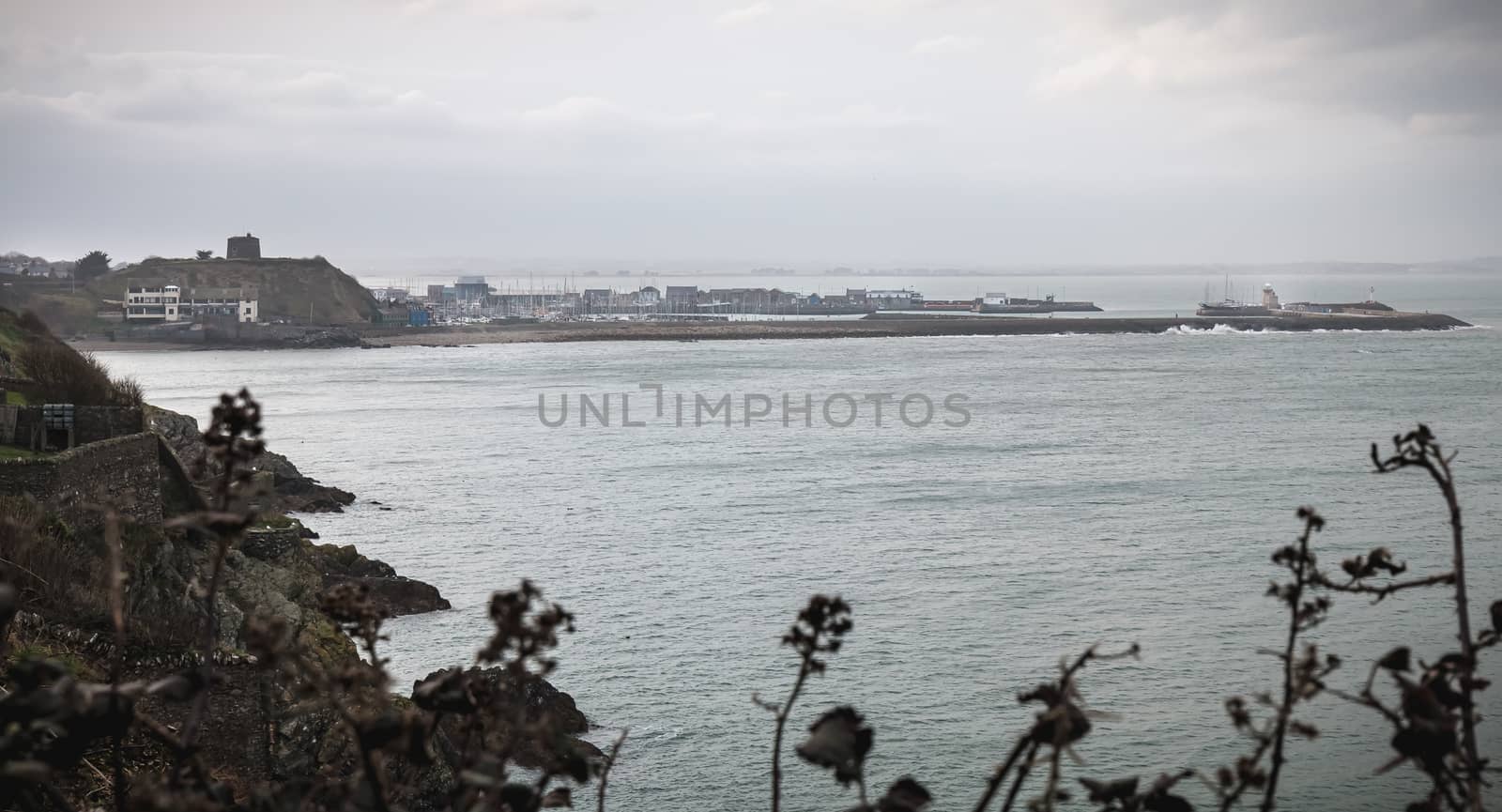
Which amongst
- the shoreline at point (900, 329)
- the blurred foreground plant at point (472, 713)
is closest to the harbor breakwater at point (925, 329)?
the shoreline at point (900, 329)

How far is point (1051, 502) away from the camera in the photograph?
2812 centimetres

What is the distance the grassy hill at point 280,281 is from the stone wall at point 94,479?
88.6m

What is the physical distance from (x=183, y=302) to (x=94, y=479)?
289 ft

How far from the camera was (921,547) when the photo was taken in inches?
922

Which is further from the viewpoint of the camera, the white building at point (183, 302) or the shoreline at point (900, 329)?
the shoreline at point (900, 329)

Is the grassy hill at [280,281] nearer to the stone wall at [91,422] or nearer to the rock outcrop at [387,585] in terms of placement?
the rock outcrop at [387,585]

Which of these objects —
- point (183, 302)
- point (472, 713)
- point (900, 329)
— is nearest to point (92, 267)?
point (183, 302)

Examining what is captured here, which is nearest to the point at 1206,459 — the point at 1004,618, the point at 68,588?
the point at 1004,618

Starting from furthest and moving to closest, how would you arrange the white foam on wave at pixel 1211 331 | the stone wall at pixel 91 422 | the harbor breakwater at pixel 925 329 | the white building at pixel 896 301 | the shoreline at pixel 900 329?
the white building at pixel 896 301
the white foam on wave at pixel 1211 331
the harbor breakwater at pixel 925 329
the shoreline at pixel 900 329
the stone wall at pixel 91 422

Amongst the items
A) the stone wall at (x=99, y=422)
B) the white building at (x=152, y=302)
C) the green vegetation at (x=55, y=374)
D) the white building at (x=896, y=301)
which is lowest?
the stone wall at (x=99, y=422)

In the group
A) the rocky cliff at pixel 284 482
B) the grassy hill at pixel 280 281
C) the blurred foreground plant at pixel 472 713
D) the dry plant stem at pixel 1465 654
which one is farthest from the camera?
the grassy hill at pixel 280 281

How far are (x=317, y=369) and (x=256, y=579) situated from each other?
58016mm

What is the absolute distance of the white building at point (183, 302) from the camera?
299ft

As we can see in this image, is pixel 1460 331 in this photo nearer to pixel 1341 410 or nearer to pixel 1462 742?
pixel 1341 410
